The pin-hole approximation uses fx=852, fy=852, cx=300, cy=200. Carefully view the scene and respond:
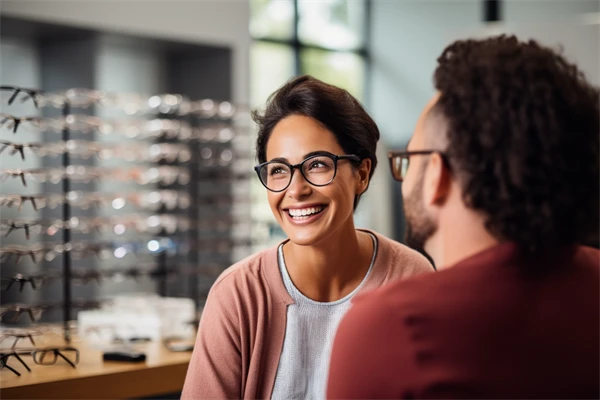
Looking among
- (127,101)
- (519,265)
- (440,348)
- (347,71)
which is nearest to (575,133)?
(519,265)

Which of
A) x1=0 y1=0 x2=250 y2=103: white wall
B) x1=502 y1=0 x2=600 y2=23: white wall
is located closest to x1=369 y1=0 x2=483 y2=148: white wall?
x1=502 y1=0 x2=600 y2=23: white wall

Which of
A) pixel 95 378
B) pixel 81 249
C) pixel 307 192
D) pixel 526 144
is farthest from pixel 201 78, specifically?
pixel 526 144

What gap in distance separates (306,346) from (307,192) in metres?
0.37

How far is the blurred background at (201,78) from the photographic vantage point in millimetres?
4465

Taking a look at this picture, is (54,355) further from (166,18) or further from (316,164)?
(166,18)

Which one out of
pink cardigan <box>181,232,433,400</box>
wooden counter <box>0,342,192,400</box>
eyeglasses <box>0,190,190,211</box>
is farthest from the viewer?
eyeglasses <box>0,190,190,211</box>

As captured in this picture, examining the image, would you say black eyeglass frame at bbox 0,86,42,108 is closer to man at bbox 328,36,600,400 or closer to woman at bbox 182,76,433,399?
woman at bbox 182,76,433,399

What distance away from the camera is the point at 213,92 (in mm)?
5473

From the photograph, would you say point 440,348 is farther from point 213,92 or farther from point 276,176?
point 213,92

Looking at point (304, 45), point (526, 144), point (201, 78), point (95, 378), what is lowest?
point (95, 378)

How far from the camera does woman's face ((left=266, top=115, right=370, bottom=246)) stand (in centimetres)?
206

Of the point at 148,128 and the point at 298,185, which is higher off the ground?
the point at 148,128

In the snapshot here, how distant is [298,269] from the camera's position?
2.13 m

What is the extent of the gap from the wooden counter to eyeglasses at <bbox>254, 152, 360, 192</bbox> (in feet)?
2.95
